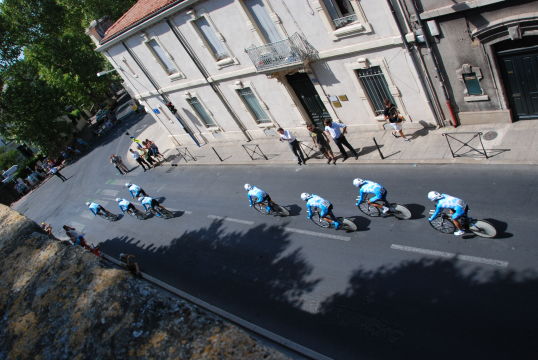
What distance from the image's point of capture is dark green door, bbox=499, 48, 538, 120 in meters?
11.0

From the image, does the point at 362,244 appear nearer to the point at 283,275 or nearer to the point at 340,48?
the point at 283,275

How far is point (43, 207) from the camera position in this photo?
29.0 metres

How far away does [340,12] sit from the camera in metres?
13.3

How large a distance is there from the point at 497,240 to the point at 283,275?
5542 millimetres

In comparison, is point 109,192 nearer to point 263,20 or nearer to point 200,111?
point 200,111

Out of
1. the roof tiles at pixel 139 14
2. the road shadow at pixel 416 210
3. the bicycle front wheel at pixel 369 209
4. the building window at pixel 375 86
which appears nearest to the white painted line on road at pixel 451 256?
the road shadow at pixel 416 210

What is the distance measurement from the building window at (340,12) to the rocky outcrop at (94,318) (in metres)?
11.3

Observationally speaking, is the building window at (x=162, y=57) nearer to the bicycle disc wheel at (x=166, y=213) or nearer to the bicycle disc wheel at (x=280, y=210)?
the bicycle disc wheel at (x=166, y=213)

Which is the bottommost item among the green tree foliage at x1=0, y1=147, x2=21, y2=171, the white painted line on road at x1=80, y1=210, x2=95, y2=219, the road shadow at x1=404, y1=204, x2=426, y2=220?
the road shadow at x1=404, y1=204, x2=426, y2=220

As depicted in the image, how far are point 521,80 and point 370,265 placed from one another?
7.28 metres

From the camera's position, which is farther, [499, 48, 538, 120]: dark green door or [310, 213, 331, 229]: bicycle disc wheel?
[310, 213, 331, 229]: bicycle disc wheel

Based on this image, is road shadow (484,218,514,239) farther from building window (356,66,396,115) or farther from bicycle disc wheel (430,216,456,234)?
building window (356,66,396,115)

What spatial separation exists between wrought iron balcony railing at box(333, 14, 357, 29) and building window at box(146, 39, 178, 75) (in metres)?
10.4

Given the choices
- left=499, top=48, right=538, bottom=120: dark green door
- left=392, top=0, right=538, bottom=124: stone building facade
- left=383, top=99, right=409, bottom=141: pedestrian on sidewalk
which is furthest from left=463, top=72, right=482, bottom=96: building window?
left=383, top=99, right=409, bottom=141: pedestrian on sidewalk
